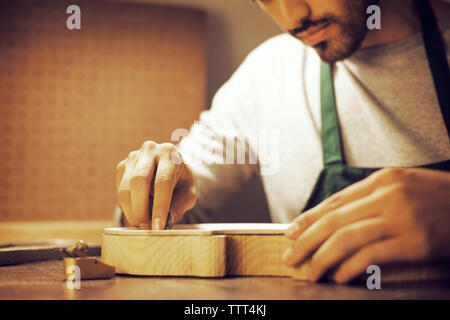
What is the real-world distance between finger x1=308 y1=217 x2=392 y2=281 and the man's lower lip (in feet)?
2.12

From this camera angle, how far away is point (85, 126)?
6.37 feet

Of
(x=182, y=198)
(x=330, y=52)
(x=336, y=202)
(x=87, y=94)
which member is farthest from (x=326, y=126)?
(x=87, y=94)

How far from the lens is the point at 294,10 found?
1.06 metres

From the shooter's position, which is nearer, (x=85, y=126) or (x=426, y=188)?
(x=426, y=188)

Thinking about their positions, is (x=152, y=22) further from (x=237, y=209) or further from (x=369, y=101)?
(x=369, y=101)

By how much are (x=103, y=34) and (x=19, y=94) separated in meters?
0.43

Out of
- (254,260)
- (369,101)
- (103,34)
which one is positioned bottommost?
(254,260)

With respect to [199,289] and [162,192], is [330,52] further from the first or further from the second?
[199,289]

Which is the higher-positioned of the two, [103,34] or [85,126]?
[103,34]

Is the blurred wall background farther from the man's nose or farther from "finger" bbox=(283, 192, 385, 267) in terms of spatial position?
"finger" bbox=(283, 192, 385, 267)

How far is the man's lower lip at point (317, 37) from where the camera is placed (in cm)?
111

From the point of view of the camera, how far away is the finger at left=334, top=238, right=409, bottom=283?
56 cm

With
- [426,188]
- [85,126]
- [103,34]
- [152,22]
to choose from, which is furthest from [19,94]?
[426,188]

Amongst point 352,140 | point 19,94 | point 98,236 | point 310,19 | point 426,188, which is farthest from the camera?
point 19,94
